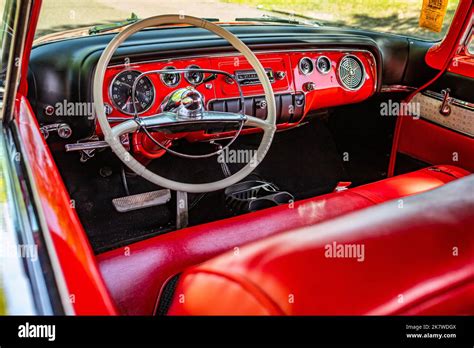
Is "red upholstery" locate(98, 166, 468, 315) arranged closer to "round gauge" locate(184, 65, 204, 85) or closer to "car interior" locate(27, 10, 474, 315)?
"car interior" locate(27, 10, 474, 315)

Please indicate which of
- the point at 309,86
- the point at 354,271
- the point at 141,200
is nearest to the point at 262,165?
the point at 309,86

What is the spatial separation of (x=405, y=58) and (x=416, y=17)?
27 cm

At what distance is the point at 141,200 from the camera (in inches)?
101

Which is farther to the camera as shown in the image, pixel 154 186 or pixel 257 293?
pixel 154 186

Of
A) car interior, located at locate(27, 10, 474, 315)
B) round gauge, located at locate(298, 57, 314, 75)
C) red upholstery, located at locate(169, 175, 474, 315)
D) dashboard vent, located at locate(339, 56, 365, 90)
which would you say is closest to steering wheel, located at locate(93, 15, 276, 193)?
car interior, located at locate(27, 10, 474, 315)

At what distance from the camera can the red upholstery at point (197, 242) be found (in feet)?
4.32

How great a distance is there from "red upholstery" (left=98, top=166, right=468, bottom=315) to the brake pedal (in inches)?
39.9

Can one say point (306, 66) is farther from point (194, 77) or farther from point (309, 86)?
point (194, 77)

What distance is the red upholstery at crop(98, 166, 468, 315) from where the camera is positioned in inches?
51.8

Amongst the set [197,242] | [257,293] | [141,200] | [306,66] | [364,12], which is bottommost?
[141,200]

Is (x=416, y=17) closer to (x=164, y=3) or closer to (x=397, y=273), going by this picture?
(x=164, y=3)

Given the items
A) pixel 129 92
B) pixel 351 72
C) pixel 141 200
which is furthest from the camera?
pixel 351 72

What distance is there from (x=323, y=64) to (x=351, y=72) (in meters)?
0.20
